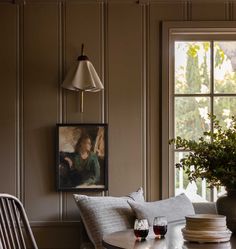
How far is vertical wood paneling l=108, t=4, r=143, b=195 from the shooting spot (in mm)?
4406

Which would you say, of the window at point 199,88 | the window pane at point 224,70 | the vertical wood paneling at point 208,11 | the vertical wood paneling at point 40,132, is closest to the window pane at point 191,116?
the window at point 199,88

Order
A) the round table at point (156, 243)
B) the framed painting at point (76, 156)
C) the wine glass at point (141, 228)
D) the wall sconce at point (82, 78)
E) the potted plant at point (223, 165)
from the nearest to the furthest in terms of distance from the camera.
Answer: the round table at point (156, 243) → the wine glass at point (141, 228) → the potted plant at point (223, 165) → the wall sconce at point (82, 78) → the framed painting at point (76, 156)

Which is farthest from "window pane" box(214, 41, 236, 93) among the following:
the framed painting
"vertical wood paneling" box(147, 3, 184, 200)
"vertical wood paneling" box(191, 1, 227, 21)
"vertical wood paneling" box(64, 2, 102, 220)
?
the framed painting

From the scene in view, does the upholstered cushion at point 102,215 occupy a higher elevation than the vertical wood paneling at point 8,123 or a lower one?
lower

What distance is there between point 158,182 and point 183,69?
87 cm

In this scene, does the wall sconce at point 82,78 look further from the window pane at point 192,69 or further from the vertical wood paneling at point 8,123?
the window pane at point 192,69

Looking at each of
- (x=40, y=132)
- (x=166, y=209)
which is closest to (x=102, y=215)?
(x=166, y=209)

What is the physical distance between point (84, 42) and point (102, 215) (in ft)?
4.27

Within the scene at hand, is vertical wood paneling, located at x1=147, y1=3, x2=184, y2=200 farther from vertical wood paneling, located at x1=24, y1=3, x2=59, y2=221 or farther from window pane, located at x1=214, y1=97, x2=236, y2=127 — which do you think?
vertical wood paneling, located at x1=24, y1=3, x2=59, y2=221

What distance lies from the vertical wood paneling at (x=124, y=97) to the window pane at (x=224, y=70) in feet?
→ 1.94

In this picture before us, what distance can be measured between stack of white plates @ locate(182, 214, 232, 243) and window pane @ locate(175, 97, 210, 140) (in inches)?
66.6

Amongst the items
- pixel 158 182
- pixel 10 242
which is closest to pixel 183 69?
pixel 158 182

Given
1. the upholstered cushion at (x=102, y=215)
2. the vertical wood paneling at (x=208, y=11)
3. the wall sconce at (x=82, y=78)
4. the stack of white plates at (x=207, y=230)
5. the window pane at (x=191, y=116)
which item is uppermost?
the vertical wood paneling at (x=208, y=11)

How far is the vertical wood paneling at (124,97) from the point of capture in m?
4.41
